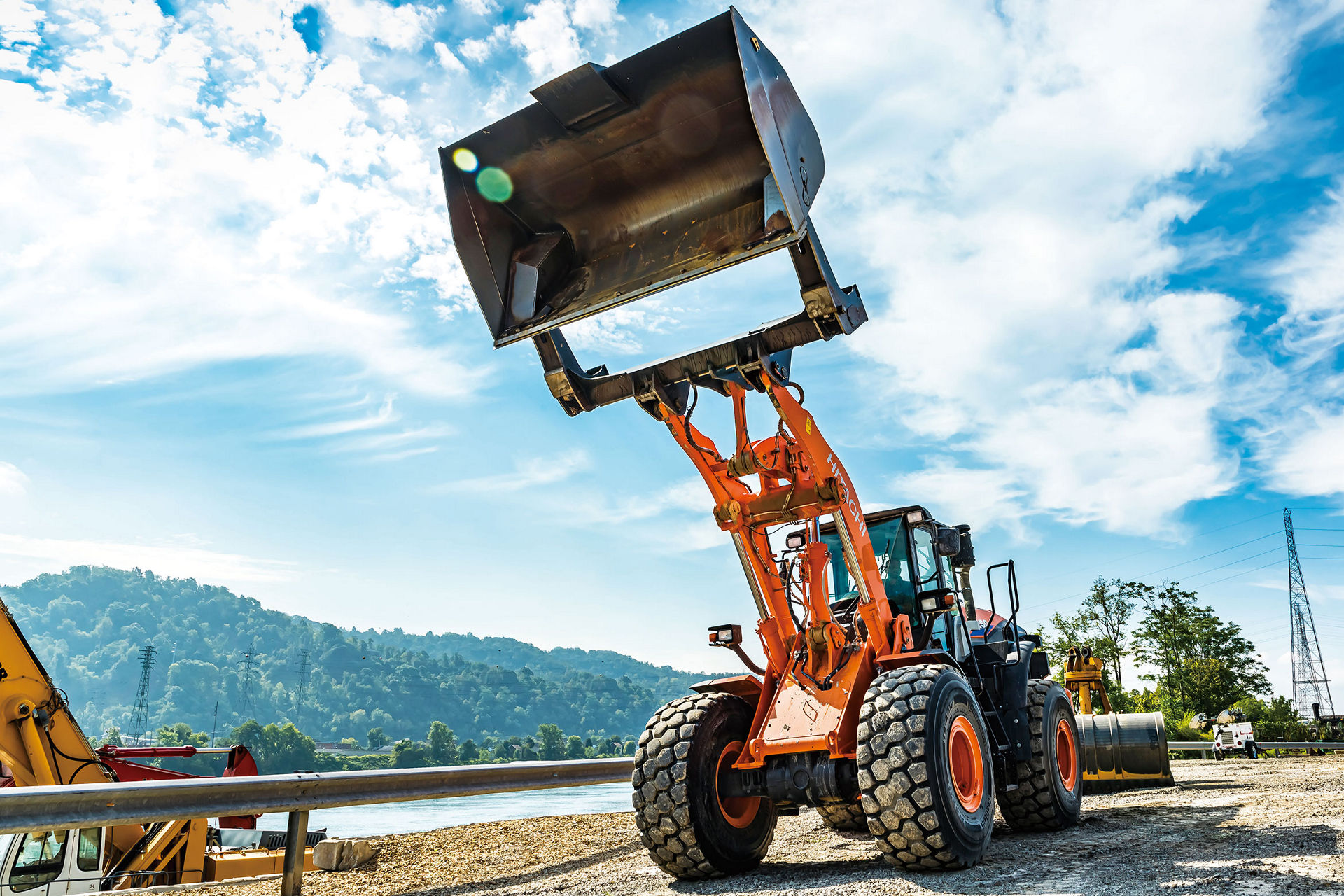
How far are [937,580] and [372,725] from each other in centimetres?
15361

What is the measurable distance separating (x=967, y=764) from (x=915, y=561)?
199 cm

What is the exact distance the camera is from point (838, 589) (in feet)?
24.1

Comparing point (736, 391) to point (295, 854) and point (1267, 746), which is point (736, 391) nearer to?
point (295, 854)

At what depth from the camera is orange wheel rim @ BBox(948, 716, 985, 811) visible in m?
5.04

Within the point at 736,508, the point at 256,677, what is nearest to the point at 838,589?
the point at 736,508

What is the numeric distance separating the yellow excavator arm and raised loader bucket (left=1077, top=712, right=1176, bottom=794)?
35.3ft

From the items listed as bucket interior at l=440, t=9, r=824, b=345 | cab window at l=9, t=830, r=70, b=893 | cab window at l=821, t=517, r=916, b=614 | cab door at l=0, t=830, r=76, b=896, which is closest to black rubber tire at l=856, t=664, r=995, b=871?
cab window at l=821, t=517, r=916, b=614

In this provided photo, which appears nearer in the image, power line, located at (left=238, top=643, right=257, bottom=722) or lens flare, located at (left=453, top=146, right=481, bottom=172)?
lens flare, located at (left=453, top=146, right=481, bottom=172)

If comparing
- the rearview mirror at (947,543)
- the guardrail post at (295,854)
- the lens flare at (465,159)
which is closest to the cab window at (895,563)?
the rearview mirror at (947,543)

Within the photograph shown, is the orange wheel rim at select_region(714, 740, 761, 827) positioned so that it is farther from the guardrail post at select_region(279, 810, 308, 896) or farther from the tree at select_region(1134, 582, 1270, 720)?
the tree at select_region(1134, 582, 1270, 720)

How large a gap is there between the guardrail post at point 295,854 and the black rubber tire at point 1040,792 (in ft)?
16.1

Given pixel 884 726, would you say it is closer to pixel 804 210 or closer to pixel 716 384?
pixel 716 384

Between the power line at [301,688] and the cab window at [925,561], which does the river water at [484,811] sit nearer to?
the cab window at [925,561]

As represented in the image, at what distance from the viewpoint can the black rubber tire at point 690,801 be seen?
5.13 m
